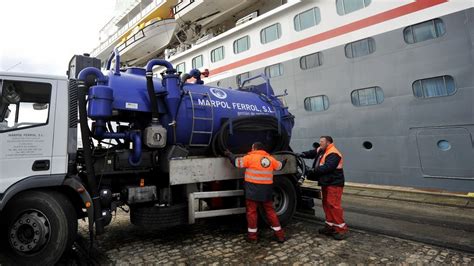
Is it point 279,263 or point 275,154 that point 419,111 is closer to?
point 275,154

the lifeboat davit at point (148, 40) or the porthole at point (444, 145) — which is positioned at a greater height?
the lifeboat davit at point (148, 40)

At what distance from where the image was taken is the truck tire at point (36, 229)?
119 inches

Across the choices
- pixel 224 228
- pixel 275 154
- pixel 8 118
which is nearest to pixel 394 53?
pixel 275 154

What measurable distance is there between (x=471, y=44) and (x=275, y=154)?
515cm

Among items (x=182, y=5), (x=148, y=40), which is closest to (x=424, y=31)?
(x=182, y=5)

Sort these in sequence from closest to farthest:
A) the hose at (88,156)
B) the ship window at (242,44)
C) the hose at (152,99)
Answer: the hose at (88,156) → the hose at (152,99) → the ship window at (242,44)

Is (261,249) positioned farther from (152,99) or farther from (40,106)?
(40,106)

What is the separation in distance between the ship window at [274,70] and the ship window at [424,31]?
149 inches

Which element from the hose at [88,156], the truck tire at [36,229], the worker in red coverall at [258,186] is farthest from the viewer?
the worker in red coverall at [258,186]

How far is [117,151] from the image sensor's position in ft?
12.9

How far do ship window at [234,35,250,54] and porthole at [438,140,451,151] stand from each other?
6.93m

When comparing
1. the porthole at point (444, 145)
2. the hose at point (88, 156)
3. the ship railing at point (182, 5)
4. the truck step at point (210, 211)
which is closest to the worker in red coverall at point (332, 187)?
the truck step at point (210, 211)

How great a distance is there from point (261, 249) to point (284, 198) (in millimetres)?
1315

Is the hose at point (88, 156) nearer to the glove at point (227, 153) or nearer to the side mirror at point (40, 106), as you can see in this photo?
the side mirror at point (40, 106)
